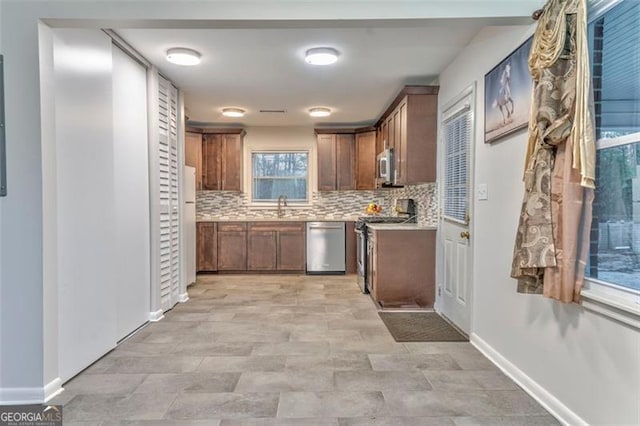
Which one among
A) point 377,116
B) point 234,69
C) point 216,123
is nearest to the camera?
point 234,69

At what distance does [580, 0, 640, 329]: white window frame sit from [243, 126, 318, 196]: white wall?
504cm

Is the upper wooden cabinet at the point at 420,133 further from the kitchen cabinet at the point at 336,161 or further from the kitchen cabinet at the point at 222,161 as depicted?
the kitchen cabinet at the point at 222,161

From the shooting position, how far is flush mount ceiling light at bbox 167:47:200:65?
126 inches

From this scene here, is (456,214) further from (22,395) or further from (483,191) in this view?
(22,395)

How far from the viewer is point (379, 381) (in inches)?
93.5

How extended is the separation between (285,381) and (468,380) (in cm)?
116

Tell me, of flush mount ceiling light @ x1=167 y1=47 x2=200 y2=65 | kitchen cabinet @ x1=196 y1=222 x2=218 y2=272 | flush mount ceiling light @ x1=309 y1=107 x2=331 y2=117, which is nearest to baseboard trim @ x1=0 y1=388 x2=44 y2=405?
flush mount ceiling light @ x1=167 y1=47 x2=200 y2=65

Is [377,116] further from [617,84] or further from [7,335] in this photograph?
[7,335]

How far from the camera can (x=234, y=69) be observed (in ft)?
12.0

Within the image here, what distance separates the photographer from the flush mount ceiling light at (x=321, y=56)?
3158 millimetres

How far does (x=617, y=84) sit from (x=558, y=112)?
0.24 metres

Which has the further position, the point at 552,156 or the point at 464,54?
the point at 464,54

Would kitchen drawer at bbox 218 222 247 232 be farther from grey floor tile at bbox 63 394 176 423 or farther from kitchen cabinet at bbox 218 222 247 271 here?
grey floor tile at bbox 63 394 176 423

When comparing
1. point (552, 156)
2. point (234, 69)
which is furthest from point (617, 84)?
point (234, 69)
